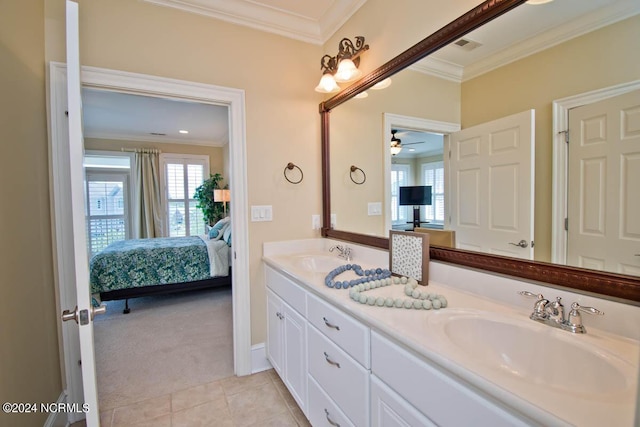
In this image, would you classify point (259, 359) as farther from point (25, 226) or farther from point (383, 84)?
point (383, 84)

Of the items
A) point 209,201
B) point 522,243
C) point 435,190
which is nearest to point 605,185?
point 522,243

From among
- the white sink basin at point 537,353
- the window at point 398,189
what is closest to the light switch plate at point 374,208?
the window at point 398,189

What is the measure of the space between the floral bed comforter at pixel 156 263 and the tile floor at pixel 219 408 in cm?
194

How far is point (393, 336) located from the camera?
948 millimetres

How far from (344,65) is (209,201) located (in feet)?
15.5

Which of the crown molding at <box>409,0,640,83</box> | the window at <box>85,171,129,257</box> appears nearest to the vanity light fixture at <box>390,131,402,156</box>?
the crown molding at <box>409,0,640,83</box>

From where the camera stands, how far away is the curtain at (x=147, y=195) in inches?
221

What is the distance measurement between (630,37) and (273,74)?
1.96 m

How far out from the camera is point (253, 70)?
7.16 ft

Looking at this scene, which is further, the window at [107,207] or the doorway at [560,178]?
the window at [107,207]

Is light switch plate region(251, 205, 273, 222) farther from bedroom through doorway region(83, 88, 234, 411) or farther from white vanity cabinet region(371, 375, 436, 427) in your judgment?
white vanity cabinet region(371, 375, 436, 427)

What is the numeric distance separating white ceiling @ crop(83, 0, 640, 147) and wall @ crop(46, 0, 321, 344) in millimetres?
93

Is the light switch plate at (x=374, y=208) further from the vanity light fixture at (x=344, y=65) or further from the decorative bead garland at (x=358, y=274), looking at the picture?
the vanity light fixture at (x=344, y=65)

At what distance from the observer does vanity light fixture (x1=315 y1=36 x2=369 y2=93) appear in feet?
6.39
